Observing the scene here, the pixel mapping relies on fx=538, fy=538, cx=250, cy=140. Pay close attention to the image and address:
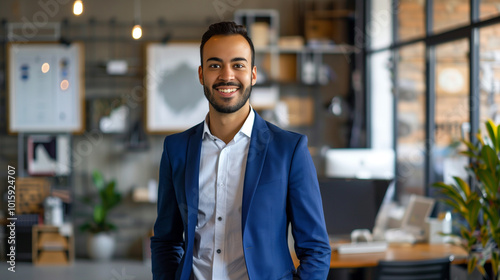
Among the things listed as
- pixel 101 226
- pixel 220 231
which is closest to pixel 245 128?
pixel 220 231

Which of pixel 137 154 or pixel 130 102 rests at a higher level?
pixel 130 102

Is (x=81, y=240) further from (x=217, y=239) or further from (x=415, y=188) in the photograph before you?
(x=217, y=239)

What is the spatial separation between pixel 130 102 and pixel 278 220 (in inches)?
202

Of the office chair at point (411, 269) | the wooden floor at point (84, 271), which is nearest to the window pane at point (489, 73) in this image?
the office chair at point (411, 269)

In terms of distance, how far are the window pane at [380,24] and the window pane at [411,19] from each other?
0.75 feet

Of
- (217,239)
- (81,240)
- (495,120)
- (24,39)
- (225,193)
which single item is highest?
(24,39)

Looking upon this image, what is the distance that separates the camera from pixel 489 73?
3971 millimetres

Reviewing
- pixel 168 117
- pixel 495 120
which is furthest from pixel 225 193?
pixel 168 117

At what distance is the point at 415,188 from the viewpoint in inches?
207

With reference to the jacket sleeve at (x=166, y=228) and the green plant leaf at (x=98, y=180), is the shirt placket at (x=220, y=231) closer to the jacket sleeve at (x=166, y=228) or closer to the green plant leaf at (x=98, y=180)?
the jacket sleeve at (x=166, y=228)

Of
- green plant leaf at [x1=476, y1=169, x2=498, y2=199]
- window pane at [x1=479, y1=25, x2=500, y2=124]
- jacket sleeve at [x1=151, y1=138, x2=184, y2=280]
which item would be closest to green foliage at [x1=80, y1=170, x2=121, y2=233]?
window pane at [x1=479, y1=25, x2=500, y2=124]

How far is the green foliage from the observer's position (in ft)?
19.8

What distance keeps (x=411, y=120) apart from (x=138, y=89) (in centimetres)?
313

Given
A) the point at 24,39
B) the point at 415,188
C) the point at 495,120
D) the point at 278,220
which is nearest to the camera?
the point at 278,220
